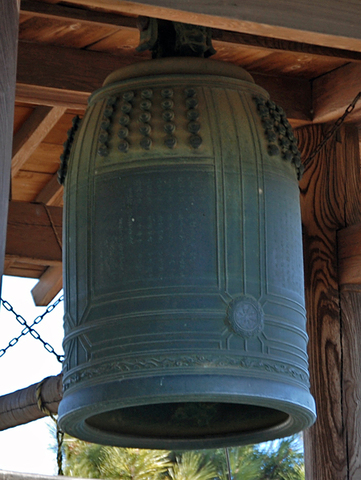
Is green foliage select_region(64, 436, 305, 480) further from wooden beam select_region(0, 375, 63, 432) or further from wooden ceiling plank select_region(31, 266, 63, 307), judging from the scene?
wooden beam select_region(0, 375, 63, 432)

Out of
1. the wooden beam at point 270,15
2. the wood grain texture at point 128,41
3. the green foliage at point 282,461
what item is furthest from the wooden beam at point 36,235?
the green foliage at point 282,461

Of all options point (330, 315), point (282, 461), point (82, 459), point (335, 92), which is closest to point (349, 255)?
point (330, 315)

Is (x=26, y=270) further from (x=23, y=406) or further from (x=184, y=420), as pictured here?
(x=184, y=420)

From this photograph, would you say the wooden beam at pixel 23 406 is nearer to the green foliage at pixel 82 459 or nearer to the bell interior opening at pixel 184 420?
the bell interior opening at pixel 184 420

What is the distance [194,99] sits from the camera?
2439 mm

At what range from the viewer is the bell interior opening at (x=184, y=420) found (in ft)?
8.38

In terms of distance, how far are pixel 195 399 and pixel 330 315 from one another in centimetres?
130

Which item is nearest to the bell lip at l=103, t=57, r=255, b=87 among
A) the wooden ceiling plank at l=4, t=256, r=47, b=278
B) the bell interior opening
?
the bell interior opening

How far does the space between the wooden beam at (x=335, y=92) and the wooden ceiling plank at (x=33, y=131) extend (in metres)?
0.99

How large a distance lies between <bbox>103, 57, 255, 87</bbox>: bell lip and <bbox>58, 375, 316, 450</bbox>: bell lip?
79 centimetres

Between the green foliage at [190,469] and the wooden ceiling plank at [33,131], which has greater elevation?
the green foliage at [190,469]

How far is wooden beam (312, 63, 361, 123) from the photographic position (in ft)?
11.0

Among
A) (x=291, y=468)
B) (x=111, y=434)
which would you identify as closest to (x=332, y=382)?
(x=111, y=434)

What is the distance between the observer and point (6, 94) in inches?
78.4
